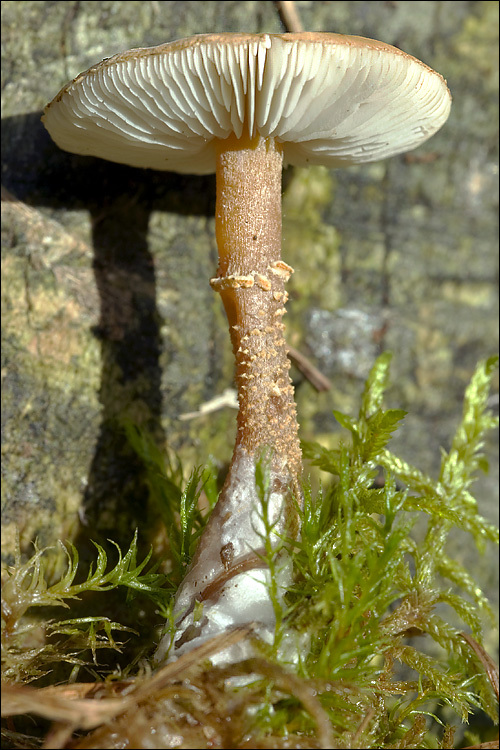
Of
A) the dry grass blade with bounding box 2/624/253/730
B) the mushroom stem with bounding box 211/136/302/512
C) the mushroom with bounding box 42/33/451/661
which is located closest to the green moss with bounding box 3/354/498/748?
the dry grass blade with bounding box 2/624/253/730

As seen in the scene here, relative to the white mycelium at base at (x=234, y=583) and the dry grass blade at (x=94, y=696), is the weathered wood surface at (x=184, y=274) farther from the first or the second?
the dry grass blade at (x=94, y=696)

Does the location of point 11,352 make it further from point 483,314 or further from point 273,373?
point 483,314

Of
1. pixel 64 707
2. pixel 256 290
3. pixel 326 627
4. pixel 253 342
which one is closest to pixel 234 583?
pixel 326 627

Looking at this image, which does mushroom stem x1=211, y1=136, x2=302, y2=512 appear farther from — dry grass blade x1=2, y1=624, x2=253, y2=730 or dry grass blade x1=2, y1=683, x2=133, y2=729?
dry grass blade x1=2, y1=683, x2=133, y2=729

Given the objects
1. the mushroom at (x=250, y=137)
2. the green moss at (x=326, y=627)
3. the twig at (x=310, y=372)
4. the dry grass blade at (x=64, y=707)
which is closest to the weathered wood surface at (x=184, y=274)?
the twig at (x=310, y=372)

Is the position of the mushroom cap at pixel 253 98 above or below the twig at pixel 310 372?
above

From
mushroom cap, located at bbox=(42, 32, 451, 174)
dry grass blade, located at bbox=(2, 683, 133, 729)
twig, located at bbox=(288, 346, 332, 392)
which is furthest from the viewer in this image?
twig, located at bbox=(288, 346, 332, 392)

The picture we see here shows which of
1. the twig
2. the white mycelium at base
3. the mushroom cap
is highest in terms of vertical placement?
the mushroom cap
